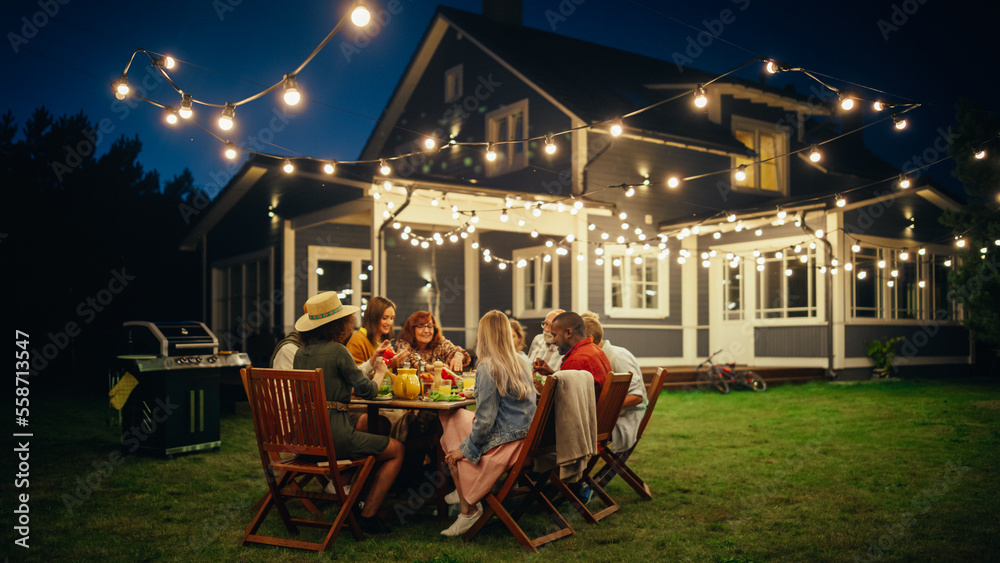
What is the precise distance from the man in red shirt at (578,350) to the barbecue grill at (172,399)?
3.87 metres

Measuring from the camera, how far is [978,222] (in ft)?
35.2

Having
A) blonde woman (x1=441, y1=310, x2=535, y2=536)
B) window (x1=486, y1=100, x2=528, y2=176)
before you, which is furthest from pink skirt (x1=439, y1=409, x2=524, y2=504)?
window (x1=486, y1=100, x2=528, y2=176)

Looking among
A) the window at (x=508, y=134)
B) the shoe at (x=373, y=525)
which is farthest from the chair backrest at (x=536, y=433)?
the window at (x=508, y=134)

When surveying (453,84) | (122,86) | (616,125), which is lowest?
(616,125)

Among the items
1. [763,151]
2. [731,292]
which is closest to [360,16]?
[731,292]

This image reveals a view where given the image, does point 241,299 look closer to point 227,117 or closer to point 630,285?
point 630,285

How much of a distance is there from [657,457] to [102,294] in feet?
50.9

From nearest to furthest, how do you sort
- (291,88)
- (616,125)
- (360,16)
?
1. (360,16)
2. (291,88)
3. (616,125)

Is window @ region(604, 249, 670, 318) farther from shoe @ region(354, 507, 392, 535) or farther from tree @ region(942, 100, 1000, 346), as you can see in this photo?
shoe @ region(354, 507, 392, 535)

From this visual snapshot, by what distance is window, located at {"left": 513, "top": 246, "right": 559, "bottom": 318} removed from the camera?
13.7 m

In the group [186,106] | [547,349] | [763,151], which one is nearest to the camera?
[186,106]

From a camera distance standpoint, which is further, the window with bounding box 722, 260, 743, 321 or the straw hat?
the window with bounding box 722, 260, 743, 321

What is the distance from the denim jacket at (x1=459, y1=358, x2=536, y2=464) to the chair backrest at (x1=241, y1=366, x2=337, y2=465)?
0.76 m

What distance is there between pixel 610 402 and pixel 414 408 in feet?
3.97
